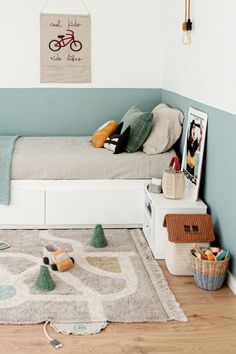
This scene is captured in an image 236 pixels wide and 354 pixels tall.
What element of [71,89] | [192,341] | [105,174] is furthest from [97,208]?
[192,341]

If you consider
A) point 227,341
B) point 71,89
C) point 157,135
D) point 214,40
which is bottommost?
point 227,341

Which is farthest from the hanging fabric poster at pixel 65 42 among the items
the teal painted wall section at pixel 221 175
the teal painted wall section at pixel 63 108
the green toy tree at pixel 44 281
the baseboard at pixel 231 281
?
the baseboard at pixel 231 281

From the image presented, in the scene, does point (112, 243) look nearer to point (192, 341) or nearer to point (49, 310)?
point (49, 310)

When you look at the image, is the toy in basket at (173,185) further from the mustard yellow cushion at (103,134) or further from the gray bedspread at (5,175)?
the gray bedspread at (5,175)

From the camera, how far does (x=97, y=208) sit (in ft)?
13.8

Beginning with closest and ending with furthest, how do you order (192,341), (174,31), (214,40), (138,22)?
(192,341) → (214,40) → (174,31) → (138,22)

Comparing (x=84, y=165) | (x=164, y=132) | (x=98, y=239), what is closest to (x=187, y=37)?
(x=164, y=132)

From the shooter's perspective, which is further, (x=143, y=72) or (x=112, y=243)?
(x=143, y=72)

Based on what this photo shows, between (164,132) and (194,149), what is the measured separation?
51 cm

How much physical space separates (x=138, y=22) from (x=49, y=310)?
3068 mm

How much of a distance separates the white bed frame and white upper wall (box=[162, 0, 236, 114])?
34.3 inches

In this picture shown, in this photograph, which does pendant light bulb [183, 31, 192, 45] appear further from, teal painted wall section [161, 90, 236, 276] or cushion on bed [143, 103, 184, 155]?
cushion on bed [143, 103, 184, 155]

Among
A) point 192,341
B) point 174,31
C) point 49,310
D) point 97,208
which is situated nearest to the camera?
point 192,341

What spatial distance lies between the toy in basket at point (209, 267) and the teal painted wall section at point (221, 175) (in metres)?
0.09
